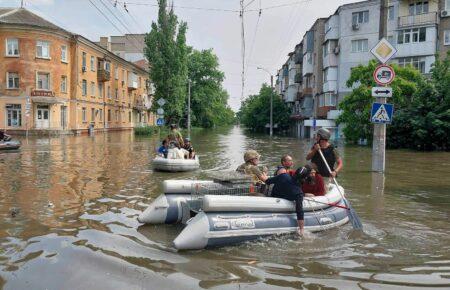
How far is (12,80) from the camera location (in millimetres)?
40281

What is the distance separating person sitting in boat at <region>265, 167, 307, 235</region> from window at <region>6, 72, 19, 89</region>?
38.0 meters

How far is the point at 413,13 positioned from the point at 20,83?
3556cm

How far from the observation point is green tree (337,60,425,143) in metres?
31.0

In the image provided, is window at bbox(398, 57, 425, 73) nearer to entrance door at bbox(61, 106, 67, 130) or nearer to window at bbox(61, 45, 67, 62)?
window at bbox(61, 45, 67, 62)

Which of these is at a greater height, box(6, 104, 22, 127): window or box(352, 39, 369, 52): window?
box(352, 39, 369, 52): window

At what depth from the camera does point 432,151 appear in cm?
2825

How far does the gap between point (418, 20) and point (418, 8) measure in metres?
1.32

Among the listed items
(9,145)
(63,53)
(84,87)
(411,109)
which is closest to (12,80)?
(63,53)

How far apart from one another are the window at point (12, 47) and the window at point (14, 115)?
176 inches

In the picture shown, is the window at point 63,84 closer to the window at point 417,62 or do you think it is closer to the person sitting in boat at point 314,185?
the window at point 417,62

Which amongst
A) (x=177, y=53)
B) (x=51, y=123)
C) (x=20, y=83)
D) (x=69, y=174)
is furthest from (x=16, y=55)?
(x=69, y=174)

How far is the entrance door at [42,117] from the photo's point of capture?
40.6m

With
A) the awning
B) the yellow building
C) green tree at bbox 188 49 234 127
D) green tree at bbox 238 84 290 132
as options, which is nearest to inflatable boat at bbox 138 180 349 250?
the yellow building

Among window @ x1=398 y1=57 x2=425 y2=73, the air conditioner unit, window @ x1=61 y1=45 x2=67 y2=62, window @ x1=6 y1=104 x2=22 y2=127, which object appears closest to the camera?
window @ x1=6 y1=104 x2=22 y2=127
